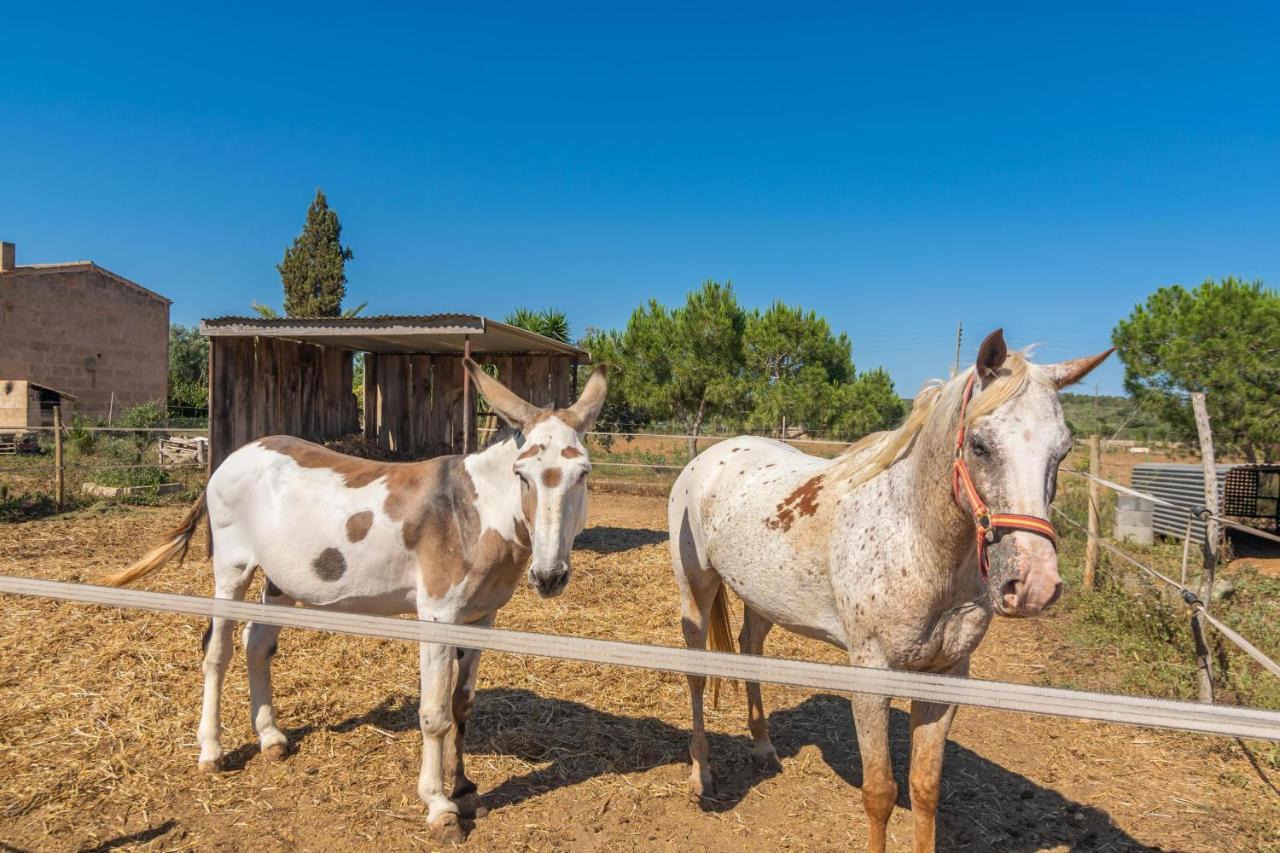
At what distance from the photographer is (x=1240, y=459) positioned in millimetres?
13867

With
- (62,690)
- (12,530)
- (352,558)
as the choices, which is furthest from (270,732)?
(12,530)

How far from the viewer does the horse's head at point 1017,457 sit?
187 cm

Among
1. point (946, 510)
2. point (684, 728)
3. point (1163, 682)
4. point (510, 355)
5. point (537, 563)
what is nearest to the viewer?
point (946, 510)

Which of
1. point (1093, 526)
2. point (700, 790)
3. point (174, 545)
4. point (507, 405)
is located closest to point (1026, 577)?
point (507, 405)

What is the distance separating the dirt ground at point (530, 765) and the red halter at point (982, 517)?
79.2 inches

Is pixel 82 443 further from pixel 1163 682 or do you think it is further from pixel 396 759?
pixel 1163 682

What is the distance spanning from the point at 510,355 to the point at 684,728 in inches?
359

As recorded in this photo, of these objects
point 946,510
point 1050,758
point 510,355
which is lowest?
point 1050,758

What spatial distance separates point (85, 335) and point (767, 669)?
29.8m

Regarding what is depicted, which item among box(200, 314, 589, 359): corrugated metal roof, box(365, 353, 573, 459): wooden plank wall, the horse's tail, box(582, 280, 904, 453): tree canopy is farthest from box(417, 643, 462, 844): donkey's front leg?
box(582, 280, 904, 453): tree canopy

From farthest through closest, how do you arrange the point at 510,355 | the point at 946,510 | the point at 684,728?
the point at 510,355 < the point at 684,728 < the point at 946,510

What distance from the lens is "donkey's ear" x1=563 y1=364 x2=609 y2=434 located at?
3.17 m

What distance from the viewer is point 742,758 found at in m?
4.07

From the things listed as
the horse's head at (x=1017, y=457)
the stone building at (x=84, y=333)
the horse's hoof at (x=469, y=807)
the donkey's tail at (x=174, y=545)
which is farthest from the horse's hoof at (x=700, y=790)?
the stone building at (x=84, y=333)
